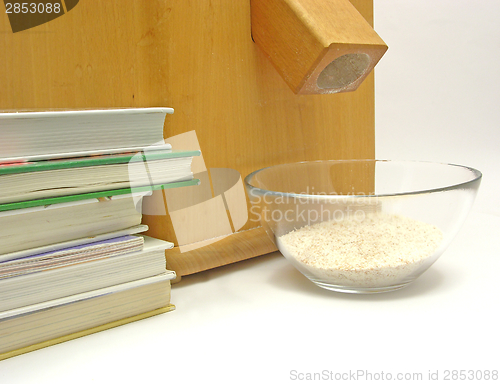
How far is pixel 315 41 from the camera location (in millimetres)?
629

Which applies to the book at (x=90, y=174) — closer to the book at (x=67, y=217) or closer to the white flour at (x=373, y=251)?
the book at (x=67, y=217)

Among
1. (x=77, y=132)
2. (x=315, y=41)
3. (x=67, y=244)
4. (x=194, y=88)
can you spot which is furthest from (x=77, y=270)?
(x=315, y=41)

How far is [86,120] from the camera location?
0.52 m

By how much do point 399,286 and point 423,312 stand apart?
50 mm

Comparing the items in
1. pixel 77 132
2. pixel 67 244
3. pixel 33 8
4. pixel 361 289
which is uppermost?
pixel 33 8

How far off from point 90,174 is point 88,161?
17 mm

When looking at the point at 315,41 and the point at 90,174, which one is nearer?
the point at 90,174

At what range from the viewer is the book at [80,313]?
19.2 inches

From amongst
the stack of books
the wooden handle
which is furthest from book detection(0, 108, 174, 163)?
the wooden handle

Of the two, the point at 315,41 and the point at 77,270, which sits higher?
the point at 315,41

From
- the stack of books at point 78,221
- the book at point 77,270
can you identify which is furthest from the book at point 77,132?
the book at point 77,270

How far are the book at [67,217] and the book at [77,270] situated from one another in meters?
0.02

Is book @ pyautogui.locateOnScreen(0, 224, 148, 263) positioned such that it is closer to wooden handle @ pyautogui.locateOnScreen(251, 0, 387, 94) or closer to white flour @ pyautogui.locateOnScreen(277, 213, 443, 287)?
white flour @ pyautogui.locateOnScreen(277, 213, 443, 287)

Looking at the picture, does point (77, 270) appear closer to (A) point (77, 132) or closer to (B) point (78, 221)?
(B) point (78, 221)
